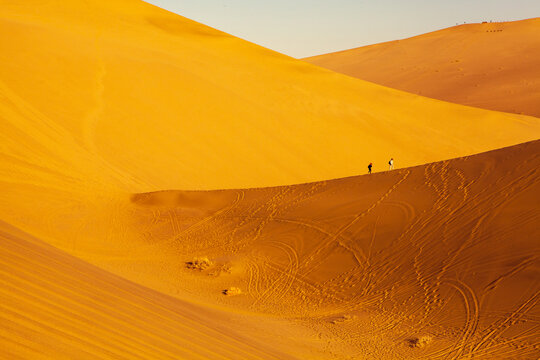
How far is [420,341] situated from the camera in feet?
26.2

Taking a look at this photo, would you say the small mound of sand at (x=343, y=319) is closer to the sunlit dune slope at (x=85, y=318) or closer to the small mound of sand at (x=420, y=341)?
the small mound of sand at (x=420, y=341)

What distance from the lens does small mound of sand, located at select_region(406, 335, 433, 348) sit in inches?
313

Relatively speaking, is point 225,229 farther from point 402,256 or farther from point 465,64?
point 465,64

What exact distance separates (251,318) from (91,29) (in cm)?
2746

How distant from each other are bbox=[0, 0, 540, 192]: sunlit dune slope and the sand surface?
0.11 m

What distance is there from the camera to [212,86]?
27.9 metres

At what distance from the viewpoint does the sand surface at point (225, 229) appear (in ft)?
16.9

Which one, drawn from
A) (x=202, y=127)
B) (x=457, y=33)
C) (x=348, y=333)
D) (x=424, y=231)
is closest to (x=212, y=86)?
(x=202, y=127)

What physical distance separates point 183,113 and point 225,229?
12217 millimetres

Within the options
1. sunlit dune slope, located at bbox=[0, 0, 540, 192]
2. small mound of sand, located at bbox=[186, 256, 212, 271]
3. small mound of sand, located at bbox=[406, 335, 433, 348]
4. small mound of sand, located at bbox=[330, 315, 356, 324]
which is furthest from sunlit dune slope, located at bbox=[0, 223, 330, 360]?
sunlit dune slope, located at bbox=[0, 0, 540, 192]

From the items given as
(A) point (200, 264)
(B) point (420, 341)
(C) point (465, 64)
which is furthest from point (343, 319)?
(C) point (465, 64)

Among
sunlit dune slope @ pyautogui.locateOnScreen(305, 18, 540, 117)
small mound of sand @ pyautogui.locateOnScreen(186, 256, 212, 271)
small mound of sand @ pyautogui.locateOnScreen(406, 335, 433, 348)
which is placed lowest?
small mound of sand @ pyautogui.locateOnScreen(406, 335, 433, 348)

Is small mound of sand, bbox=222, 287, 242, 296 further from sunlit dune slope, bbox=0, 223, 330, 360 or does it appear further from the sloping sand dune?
sunlit dune slope, bbox=0, 223, 330, 360

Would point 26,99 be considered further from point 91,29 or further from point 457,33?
point 457,33
